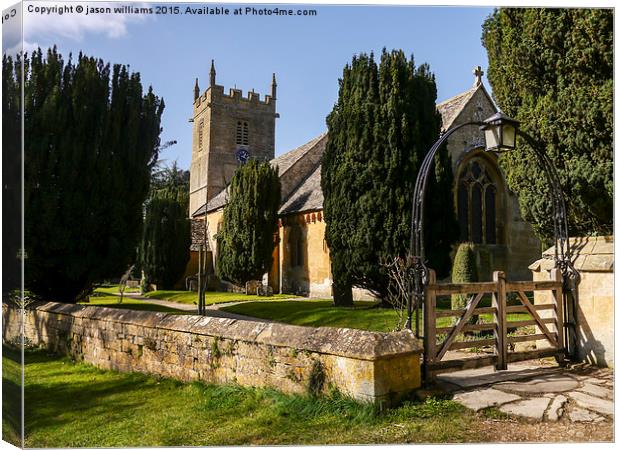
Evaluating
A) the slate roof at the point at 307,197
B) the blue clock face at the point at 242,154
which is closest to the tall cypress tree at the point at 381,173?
the slate roof at the point at 307,197

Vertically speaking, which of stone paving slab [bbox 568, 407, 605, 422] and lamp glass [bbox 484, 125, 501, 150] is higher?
lamp glass [bbox 484, 125, 501, 150]

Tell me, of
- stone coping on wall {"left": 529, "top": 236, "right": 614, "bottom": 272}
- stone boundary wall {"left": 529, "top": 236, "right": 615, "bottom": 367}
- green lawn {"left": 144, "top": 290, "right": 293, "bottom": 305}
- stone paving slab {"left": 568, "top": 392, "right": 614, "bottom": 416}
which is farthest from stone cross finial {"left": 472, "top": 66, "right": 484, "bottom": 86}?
stone paving slab {"left": 568, "top": 392, "right": 614, "bottom": 416}

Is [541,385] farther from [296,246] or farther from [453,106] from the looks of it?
[296,246]

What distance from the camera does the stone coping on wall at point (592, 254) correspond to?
523 cm

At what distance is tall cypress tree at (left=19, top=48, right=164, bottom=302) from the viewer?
9055mm

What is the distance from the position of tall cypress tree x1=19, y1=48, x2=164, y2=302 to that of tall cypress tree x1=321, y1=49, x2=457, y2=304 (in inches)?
212

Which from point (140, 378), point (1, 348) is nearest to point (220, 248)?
point (140, 378)

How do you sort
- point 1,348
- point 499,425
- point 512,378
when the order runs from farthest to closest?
point 512,378 < point 1,348 < point 499,425

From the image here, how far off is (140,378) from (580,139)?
5.99 metres

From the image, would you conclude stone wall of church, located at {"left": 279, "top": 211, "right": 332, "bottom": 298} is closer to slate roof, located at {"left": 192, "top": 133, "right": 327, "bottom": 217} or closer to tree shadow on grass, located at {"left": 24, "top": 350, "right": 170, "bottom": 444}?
slate roof, located at {"left": 192, "top": 133, "right": 327, "bottom": 217}

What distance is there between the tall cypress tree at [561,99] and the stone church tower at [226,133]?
22.5 meters

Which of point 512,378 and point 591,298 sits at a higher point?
point 591,298

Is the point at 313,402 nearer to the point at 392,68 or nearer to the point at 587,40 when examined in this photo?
the point at 587,40

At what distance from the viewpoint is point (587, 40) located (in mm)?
5102
